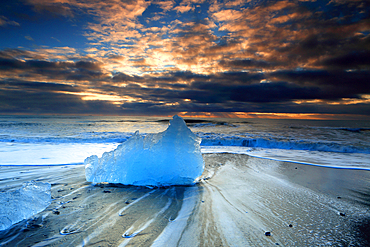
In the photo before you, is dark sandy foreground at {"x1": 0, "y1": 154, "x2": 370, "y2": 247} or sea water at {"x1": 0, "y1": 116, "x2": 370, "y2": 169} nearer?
dark sandy foreground at {"x1": 0, "y1": 154, "x2": 370, "y2": 247}

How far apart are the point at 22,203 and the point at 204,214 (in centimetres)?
245

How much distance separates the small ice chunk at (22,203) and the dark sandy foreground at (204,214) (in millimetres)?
97

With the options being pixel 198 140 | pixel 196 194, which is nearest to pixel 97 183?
pixel 196 194

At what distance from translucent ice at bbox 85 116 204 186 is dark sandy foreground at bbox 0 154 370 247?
225 mm

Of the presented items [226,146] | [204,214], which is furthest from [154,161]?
[226,146]

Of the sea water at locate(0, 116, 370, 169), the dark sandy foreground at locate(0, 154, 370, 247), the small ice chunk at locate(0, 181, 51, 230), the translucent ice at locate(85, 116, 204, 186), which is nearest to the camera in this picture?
the dark sandy foreground at locate(0, 154, 370, 247)

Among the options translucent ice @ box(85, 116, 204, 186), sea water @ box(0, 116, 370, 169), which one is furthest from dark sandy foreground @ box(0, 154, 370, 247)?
sea water @ box(0, 116, 370, 169)

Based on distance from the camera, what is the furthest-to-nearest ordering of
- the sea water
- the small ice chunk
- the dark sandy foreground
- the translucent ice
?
the sea water → the translucent ice → the small ice chunk → the dark sandy foreground

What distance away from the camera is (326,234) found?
1887 millimetres

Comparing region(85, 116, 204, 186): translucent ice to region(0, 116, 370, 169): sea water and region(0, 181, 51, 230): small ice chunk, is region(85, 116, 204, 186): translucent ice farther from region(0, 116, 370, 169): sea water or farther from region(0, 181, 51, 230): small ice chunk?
region(0, 116, 370, 169): sea water

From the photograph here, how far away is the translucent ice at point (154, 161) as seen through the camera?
3.56 m

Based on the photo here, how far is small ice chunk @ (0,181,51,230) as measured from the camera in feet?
6.67

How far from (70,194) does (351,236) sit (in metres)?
3.99

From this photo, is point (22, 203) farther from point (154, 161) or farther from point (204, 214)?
point (204, 214)
